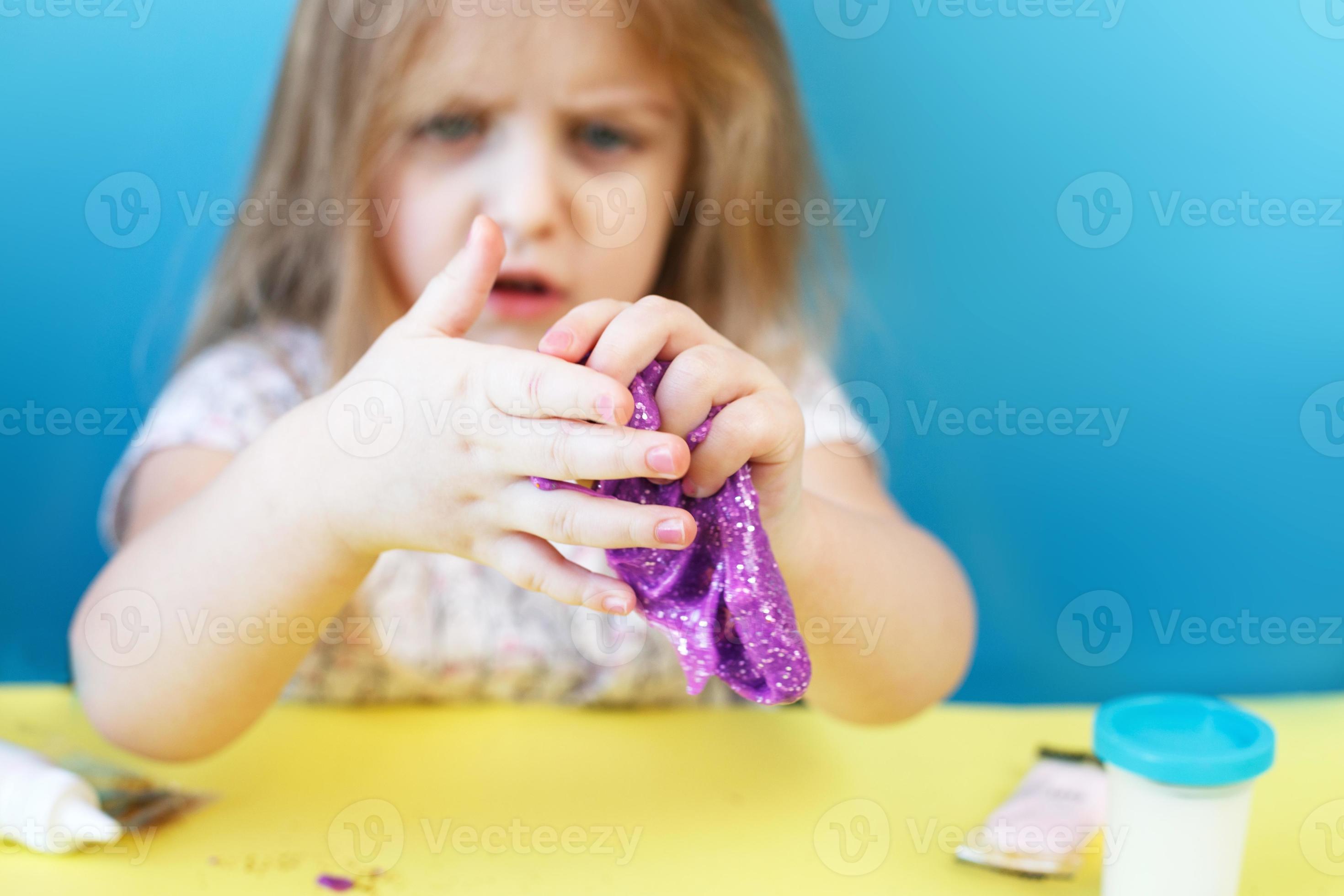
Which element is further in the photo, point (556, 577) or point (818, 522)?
point (818, 522)

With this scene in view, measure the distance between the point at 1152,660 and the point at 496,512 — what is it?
31.9 inches

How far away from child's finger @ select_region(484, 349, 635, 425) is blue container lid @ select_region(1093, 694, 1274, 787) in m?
0.33

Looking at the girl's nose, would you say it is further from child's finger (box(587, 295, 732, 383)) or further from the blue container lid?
the blue container lid

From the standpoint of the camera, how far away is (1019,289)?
1158 millimetres

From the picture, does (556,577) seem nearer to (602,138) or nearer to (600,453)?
(600,453)

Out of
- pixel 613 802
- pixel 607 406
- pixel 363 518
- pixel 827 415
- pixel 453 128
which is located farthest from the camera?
pixel 827 415

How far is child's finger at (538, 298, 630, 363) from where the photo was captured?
64cm

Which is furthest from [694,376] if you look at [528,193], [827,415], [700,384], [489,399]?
[827,415]

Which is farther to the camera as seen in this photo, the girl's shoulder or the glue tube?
the girl's shoulder

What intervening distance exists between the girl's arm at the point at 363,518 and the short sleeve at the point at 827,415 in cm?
42

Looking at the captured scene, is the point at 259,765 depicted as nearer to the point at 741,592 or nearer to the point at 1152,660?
the point at 741,592

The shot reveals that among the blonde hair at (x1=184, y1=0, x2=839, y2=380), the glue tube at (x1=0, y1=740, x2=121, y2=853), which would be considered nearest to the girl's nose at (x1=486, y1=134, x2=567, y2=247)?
the blonde hair at (x1=184, y1=0, x2=839, y2=380)

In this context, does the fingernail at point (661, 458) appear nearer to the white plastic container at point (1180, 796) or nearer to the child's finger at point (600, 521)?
the child's finger at point (600, 521)

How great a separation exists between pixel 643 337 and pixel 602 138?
40cm
